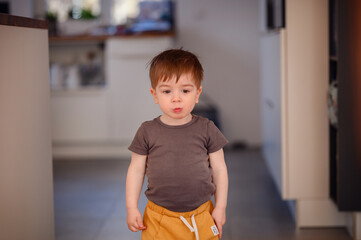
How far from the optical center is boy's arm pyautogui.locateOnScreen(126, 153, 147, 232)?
1509 mm

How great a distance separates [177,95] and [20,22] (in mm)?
543

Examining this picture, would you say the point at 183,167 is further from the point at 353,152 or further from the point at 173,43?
the point at 173,43

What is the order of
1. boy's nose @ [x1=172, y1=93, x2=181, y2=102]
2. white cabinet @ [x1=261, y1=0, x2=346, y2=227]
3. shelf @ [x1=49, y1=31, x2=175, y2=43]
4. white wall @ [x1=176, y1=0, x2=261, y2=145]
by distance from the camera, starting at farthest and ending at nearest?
white wall @ [x1=176, y1=0, x2=261, y2=145] → shelf @ [x1=49, y1=31, x2=175, y2=43] → white cabinet @ [x1=261, y1=0, x2=346, y2=227] → boy's nose @ [x1=172, y1=93, x2=181, y2=102]

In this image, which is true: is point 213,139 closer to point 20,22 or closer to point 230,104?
point 20,22

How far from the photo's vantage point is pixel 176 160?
1.47 m

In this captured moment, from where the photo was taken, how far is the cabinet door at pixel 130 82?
4.41 meters

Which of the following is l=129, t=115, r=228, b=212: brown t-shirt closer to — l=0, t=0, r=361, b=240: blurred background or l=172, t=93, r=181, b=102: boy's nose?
l=172, t=93, r=181, b=102: boy's nose

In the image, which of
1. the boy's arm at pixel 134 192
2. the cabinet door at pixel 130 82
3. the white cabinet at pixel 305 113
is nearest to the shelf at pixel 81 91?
the cabinet door at pixel 130 82

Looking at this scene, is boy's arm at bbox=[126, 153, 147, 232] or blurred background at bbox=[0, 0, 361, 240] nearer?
boy's arm at bbox=[126, 153, 147, 232]

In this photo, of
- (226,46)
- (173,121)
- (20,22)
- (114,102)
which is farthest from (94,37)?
(173,121)

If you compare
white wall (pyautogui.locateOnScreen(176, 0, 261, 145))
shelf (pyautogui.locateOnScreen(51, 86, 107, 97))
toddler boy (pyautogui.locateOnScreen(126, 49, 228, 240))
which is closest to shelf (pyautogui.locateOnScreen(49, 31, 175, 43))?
shelf (pyautogui.locateOnScreen(51, 86, 107, 97))

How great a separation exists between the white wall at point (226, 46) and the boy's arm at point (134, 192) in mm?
3364

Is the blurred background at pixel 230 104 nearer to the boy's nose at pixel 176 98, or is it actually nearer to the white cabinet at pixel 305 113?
the white cabinet at pixel 305 113

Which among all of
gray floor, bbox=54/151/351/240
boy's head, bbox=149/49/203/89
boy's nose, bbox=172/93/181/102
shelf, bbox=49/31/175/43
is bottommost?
gray floor, bbox=54/151/351/240
